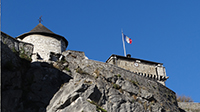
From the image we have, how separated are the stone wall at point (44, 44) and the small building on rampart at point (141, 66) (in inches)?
294

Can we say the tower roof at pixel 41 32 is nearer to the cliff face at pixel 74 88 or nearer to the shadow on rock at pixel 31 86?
the cliff face at pixel 74 88

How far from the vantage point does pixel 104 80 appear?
899 inches

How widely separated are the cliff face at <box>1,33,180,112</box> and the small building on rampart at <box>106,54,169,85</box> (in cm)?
546

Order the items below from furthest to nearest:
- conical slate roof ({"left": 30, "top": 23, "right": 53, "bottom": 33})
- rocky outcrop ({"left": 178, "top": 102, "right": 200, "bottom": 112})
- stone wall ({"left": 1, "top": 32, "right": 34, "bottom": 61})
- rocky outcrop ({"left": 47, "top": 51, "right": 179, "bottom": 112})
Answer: rocky outcrop ({"left": 178, "top": 102, "right": 200, "bottom": 112})
conical slate roof ({"left": 30, "top": 23, "right": 53, "bottom": 33})
stone wall ({"left": 1, "top": 32, "right": 34, "bottom": 61})
rocky outcrop ({"left": 47, "top": 51, "right": 179, "bottom": 112})

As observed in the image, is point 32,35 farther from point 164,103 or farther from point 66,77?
point 164,103

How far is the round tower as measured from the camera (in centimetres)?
2554

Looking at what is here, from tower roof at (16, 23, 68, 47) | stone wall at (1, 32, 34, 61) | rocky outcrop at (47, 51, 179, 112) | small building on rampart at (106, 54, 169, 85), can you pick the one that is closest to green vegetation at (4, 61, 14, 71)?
stone wall at (1, 32, 34, 61)

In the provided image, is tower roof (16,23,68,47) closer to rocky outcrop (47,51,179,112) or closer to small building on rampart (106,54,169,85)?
rocky outcrop (47,51,179,112)

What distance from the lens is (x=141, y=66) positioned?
32.8 m

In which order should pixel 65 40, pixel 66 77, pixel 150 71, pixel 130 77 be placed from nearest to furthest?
pixel 66 77 → pixel 130 77 → pixel 65 40 → pixel 150 71

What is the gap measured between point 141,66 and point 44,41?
1264 centimetres

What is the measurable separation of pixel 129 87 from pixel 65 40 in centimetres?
853

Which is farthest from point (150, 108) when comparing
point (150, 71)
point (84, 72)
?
point (150, 71)

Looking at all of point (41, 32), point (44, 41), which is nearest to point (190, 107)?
point (44, 41)
